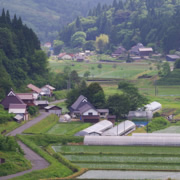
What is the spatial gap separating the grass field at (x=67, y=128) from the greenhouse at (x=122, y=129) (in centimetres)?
261

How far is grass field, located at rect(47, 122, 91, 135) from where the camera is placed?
→ 1883 inches

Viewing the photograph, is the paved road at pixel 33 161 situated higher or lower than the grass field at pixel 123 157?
higher

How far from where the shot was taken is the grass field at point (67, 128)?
47.8 meters

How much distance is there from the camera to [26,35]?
7731cm

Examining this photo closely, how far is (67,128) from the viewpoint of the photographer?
164 feet

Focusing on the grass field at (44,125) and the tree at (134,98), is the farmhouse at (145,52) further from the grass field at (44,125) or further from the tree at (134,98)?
the grass field at (44,125)

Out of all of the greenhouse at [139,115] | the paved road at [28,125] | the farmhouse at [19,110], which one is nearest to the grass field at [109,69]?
the greenhouse at [139,115]

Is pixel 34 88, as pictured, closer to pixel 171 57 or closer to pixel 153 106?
pixel 153 106

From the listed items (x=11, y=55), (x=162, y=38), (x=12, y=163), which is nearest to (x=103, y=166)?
(x=12, y=163)

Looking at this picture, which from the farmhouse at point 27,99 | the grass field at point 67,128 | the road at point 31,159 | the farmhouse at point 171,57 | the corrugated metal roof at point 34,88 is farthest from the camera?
the farmhouse at point 171,57

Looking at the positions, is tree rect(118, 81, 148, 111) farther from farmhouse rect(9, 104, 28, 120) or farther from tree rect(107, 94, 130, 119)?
farmhouse rect(9, 104, 28, 120)

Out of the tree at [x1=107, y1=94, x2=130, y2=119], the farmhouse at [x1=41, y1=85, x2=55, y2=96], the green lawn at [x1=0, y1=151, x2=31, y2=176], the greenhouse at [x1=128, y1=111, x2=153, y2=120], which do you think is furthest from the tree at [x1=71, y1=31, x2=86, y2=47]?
the green lawn at [x1=0, y1=151, x2=31, y2=176]

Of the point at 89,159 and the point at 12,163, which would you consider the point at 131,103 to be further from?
the point at 12,163

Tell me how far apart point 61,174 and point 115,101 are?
70.6ft
